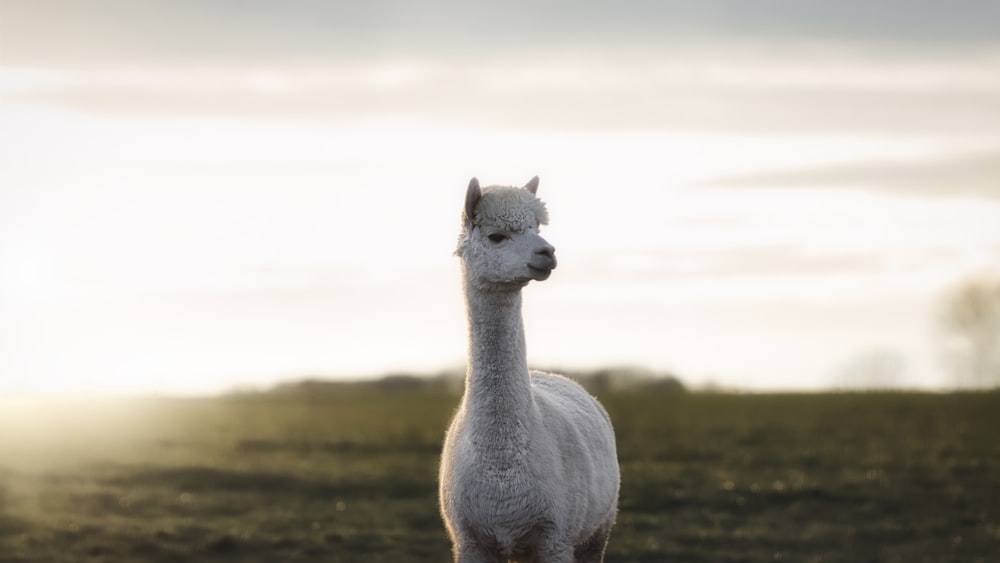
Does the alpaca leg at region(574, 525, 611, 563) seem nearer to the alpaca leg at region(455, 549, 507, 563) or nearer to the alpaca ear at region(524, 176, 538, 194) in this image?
the alpaca leg at region(455, 549, 507, 563)

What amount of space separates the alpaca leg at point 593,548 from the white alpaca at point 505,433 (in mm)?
959

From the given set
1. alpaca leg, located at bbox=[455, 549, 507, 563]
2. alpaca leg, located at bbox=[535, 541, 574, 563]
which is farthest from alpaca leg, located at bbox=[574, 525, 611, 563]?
alpaca leg, located at bbox=[455, 549, 507, 563]

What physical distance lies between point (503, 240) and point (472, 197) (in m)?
0.39

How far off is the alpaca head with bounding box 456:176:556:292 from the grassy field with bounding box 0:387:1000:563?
871cm

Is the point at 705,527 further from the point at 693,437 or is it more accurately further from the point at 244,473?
the point at 693,437

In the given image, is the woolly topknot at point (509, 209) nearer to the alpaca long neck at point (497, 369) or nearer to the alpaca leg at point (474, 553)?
the alpaca long neck at point (497, 369)

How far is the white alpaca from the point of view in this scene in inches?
324

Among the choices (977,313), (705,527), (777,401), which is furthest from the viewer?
(977,313)

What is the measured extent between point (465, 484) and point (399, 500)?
1415cm

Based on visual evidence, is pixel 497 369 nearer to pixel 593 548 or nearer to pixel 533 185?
pixel 533 185

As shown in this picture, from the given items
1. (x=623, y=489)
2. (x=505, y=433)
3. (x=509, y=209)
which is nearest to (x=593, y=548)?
(x=505, y=433)

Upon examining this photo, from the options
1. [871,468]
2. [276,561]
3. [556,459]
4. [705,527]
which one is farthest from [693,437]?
[556,459]

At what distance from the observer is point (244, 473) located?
25953mm

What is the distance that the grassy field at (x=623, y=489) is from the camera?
1731 cm
